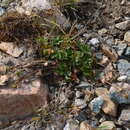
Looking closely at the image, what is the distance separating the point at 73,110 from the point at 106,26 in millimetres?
935

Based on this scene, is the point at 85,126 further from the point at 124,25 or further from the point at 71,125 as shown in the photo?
the point at 124,25

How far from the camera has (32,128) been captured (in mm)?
2555

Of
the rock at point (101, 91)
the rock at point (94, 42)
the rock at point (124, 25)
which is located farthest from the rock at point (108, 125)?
the rock at point (124, 25)

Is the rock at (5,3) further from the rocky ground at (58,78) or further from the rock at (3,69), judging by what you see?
the rock at (3,69)

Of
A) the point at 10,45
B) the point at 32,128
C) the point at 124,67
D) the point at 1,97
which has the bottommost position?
the point at 32,128

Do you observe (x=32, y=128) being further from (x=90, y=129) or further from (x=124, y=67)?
(x=124, y=67)

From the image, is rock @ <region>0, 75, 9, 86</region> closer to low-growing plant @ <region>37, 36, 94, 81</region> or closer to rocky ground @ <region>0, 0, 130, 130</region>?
rocky ground @ <region>0, 0, 130, 130</region>

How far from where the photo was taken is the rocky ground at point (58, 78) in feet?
8.39

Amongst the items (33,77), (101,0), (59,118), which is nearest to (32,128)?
(59,118)

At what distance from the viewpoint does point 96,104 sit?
256cm

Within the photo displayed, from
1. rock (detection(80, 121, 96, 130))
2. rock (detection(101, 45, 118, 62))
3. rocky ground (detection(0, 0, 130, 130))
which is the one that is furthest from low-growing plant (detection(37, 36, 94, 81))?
rock (detection(80, 121, 96, 130))

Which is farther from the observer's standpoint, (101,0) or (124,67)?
(101,0)

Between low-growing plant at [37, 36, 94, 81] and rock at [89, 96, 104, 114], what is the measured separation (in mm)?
245

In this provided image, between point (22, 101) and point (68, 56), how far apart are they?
0.50 m
